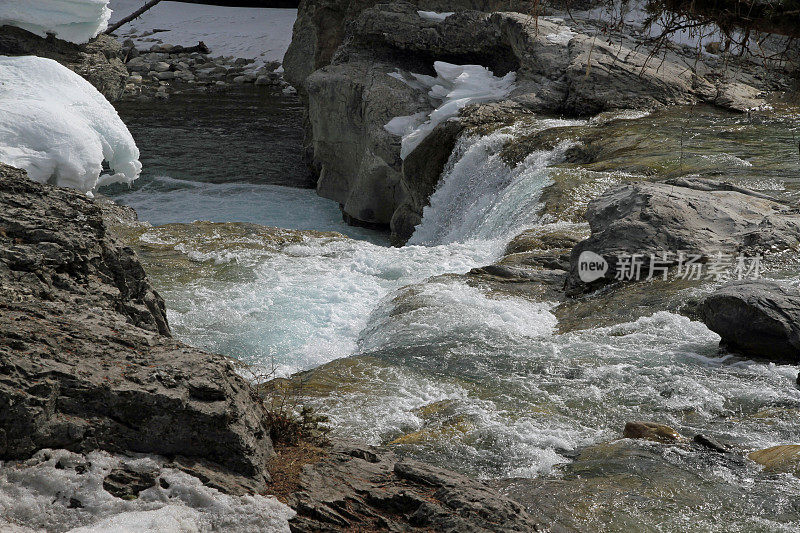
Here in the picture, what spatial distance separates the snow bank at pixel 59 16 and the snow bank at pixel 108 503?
12.1 metres

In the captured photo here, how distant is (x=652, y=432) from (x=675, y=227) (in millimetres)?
3650

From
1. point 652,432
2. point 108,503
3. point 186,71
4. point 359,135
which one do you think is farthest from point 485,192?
point 186,71

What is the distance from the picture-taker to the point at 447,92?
16.7 m

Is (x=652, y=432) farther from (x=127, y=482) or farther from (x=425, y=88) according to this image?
(x=425, y=88)

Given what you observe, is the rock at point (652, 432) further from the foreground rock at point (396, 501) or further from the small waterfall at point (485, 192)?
the small waterfall at point (485, 192)

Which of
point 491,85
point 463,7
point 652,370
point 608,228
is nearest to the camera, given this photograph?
point 652,370

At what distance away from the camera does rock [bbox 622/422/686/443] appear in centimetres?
463

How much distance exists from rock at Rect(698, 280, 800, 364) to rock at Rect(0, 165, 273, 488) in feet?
13.4

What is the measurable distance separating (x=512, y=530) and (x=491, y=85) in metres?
14.3

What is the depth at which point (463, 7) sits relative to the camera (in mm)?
19859

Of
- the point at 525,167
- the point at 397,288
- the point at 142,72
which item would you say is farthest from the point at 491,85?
the point at 142,72

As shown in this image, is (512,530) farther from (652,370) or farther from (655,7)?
(652,370)

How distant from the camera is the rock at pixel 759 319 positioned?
5.73m

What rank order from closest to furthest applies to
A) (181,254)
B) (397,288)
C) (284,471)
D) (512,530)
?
(512,530), (284,471), (397,288), (181,254)
